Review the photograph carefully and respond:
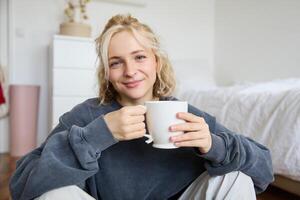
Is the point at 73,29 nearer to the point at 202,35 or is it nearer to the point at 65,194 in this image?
the point at 202,35

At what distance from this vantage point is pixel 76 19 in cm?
314

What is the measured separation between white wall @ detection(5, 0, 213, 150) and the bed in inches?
46.0

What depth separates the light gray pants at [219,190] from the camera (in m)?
0.64

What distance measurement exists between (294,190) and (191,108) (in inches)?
36.8

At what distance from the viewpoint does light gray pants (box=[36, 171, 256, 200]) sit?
0.64 meters

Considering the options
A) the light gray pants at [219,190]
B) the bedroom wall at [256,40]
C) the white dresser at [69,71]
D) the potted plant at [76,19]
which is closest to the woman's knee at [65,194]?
the light gray pants at [219,190]

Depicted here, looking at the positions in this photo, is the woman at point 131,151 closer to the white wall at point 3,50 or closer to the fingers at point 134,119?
the fingers at point 134,119

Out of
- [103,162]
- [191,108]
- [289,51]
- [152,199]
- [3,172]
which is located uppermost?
[289,51]

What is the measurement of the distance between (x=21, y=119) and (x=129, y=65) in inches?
91.0

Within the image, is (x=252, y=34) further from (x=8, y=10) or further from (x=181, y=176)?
(x=181, y=176)

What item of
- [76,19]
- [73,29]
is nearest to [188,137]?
[73,29]

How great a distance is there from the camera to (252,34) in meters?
3.27

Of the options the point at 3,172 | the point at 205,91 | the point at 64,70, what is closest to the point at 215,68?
the point at 205,91

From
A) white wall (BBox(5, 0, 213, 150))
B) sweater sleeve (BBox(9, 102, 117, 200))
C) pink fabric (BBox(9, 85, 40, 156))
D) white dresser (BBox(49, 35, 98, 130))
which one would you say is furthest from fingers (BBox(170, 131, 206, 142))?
pink fabric (BBox(9, 85, 40, 156))
